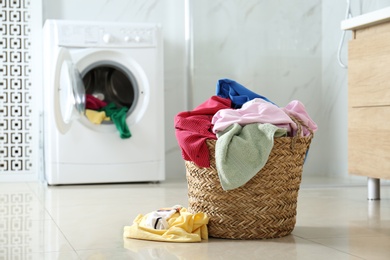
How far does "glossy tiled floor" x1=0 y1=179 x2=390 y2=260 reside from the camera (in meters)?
1.69

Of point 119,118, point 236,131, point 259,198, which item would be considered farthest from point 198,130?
point 119,118

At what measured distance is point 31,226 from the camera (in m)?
2.17

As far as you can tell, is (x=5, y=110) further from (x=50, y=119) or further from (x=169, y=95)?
(x=169, y=95)

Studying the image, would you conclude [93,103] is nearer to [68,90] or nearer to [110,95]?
[110,95]

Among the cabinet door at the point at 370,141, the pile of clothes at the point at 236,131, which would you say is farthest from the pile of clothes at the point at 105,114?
the pile of clothes at the point at 236,131

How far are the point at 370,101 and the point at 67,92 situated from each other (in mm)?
1583

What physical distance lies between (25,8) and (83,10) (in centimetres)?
36

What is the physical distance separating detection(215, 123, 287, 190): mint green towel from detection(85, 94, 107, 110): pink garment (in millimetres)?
2017

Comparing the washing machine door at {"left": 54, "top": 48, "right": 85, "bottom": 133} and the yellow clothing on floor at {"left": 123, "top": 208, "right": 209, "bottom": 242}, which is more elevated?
the washing machine door at {"left": 54, "top": 48, "right": 85, "bottom": 133}

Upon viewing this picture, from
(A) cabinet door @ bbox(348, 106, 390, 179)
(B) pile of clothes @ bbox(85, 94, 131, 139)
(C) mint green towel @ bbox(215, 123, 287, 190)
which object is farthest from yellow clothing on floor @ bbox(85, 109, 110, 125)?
(C) mint green towel @ bbox(215, 123, 287, 190)

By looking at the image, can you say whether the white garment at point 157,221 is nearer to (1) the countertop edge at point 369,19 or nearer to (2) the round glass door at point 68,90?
(1) the countertop edge at point 369,19

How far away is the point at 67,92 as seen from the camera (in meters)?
3.51

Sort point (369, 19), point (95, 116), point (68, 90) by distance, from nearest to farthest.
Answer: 1. point (369, 19)
2. point (68, 90)
3. point (95, 116)

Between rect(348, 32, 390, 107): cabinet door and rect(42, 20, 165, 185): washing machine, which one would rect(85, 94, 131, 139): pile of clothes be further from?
rect(348, 32, 390, 107): cabinet door
